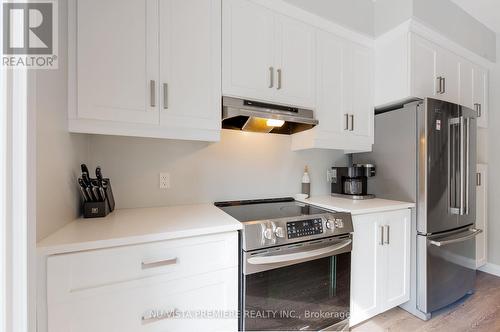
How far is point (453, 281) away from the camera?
5.98ft

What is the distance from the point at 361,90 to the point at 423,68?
20.3 inches

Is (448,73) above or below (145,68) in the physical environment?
above

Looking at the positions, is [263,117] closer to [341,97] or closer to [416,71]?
[341,97]

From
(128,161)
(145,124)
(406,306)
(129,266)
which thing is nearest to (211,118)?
(145,124)

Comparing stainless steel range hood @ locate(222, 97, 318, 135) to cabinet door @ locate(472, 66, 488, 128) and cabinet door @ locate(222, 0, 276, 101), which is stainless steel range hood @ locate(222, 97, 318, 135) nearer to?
cabinet door @ locate(222, 0, 276, 101)

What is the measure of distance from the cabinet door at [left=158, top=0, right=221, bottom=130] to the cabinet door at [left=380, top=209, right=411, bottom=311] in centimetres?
152

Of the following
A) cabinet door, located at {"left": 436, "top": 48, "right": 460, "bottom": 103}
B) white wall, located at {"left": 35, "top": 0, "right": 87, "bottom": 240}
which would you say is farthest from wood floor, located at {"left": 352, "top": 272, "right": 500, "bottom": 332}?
white wall, located at {"left": 35, "top": 0, "right": 87, "bottom": 240}

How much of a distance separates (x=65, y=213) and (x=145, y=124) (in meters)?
0.59

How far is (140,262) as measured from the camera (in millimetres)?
942

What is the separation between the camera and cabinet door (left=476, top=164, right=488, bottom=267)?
2385 mm

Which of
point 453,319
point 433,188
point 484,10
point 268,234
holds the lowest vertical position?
point 453,319

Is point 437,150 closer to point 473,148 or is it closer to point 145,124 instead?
point 473,148

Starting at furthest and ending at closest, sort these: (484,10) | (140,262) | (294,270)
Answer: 1. (484,10)
2. (294,270)
3. (140,262)

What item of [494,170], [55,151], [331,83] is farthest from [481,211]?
[55,151]
